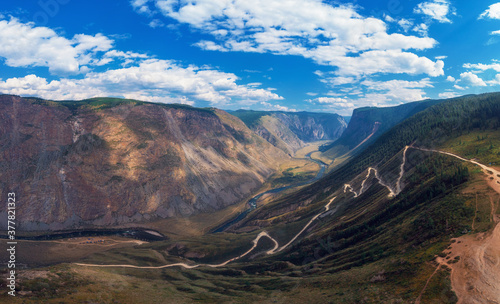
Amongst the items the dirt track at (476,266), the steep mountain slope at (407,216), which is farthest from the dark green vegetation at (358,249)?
the dirt track at (476,266)

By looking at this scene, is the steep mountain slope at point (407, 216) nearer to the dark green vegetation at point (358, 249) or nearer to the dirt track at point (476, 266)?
the dirt track at point (476, 266)

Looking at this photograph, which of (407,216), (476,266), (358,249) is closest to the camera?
(476,266)

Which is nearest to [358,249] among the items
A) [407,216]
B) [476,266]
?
[407,216]

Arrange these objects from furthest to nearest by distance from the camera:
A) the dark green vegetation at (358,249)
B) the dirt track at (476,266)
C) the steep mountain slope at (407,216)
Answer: the dark green vegetation at (358,249) → the steep mountain slope at (407,216) → the dirt track at (476,266)

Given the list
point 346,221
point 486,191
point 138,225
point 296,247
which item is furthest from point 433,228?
point 138,225

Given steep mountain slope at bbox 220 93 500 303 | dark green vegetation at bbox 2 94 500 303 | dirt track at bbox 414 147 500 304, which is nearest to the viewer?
dirt track at bbox 414 147 500 304

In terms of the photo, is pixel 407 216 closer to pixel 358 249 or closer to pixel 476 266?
pixel 358 249

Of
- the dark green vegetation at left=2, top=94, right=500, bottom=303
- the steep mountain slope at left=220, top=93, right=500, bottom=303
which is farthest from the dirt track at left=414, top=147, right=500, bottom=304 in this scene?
the dark green vegetation at left=2, top=94, right=500, bottom=303

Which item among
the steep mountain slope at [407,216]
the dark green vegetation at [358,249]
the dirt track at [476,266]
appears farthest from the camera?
the dark green vegetation at [358,249]

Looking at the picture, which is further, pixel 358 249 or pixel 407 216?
pixel 407 216

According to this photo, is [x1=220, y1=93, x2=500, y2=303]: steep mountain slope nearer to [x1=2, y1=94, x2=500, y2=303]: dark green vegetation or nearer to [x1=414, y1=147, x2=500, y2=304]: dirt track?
[x1=414, y1=147, x2=500, y2=304]: dirt track

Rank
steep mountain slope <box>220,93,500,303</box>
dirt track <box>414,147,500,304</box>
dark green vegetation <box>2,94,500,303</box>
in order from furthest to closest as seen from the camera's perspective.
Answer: dark green vegetation <box>2,94,500,303</box>
steep mountain slope <box>220,93,500,303</box>
dirt track <box>414,147,500,304</box>

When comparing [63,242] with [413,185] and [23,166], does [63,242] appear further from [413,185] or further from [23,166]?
[413,185]

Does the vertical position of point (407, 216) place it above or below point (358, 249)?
above
